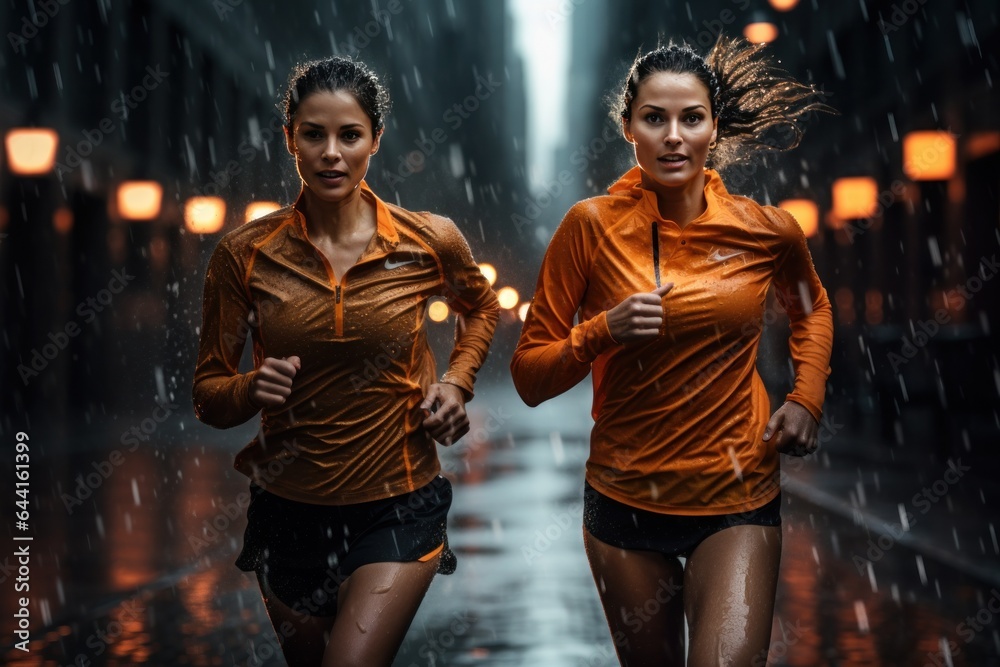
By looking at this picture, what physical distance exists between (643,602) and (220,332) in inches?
58.4

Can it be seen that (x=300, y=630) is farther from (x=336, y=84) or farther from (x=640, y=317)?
(x=336, y=84)

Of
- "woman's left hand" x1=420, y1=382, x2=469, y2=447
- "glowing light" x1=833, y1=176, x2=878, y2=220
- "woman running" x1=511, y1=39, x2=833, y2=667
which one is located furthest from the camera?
"glowing light" x1=833, y1=176, x2=878, y2=220

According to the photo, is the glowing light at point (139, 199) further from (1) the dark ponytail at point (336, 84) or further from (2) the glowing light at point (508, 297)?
(2) the glowing light at point (508, 297)

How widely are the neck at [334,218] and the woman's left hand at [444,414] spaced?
0.55m

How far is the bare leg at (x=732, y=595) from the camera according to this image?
137 inches

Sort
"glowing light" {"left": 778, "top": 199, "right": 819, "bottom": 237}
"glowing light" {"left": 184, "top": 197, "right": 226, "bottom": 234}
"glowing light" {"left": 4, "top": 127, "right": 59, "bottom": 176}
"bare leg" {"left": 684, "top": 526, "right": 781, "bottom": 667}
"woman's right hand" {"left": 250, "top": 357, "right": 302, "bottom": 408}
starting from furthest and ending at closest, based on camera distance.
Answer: "glowing light" {"left": 778, "top": 199, "right": 819, "bottom": 237} < "glowing light" {"left": 184, "top": 197, "right": 226, "bottom": 234} < "glowing light" {"left": 4, "top": 127, "right": 59, "bottom": 176} < "woman's right hand" {"left": 250, "top": 357, "right": 302, "bottom": 408} < "bare leg" {"left": 684, "top": 526, "right": 781, "bottom": 667}

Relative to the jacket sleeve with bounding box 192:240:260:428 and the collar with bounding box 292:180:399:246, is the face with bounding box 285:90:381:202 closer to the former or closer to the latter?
the collar with bounding box 292:180:399:246

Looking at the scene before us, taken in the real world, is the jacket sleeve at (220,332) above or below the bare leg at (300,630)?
above

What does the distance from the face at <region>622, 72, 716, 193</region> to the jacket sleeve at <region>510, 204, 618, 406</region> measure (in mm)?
281

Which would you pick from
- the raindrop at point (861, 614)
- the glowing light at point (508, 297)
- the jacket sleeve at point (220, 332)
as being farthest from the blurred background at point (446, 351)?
the glowing light at point (508, 297)

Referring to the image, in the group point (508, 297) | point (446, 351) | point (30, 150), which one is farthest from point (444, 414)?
point (508, 297)

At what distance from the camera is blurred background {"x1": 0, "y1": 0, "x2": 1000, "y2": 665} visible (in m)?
7.87

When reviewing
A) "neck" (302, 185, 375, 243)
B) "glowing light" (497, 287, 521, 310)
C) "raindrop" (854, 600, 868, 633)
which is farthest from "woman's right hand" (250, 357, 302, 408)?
"glowing light" (497, 287, 521, 310)

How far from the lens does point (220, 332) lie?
13.0 ft
